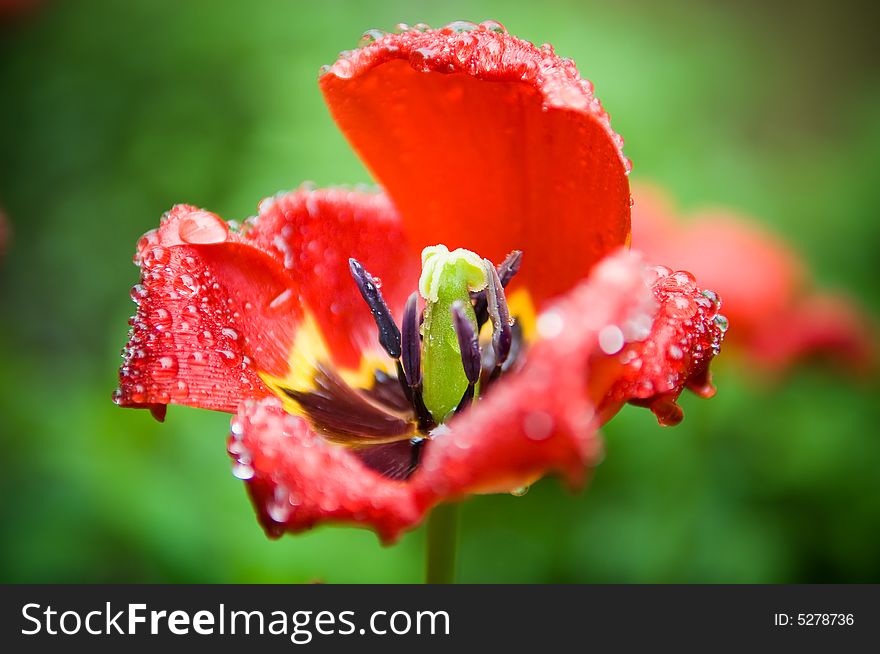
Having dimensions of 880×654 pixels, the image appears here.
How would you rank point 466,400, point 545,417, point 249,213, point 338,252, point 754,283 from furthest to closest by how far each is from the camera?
point 249,213 < point 754,283 < point 338,252 < point 466,400 < point 545,417

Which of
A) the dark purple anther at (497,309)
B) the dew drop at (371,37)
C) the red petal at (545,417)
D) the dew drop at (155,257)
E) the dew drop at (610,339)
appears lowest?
the red petal at (545,417)

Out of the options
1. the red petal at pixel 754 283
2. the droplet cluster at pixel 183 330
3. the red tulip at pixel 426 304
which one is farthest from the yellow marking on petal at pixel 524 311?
the red petal at pixel 754 283

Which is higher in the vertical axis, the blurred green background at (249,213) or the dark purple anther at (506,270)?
the blurred green background at (249,213)

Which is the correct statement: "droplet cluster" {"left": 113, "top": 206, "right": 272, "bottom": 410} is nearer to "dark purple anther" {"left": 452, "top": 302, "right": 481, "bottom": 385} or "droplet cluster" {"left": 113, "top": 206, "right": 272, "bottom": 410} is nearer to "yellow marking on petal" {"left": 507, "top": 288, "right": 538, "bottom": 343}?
"dark purple anther" {"left": 452, "top": 302, "right": 481, "bottom": 385}

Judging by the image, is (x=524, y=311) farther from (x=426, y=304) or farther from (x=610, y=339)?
(x=610, y=339)

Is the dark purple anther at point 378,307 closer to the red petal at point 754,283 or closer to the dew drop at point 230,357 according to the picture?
the dew drop at point 230,357

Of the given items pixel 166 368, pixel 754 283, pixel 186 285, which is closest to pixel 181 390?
pixel 166 368
